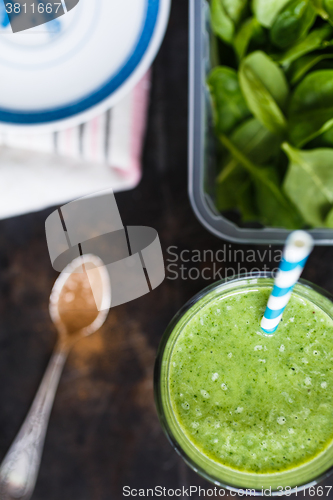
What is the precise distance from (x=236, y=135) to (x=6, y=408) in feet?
1.79

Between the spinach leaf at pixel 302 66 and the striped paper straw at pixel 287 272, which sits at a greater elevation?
the spinach leaf at pixel 302 66

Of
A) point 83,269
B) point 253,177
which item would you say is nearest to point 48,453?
point 83,269

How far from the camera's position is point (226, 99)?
513 millimetres

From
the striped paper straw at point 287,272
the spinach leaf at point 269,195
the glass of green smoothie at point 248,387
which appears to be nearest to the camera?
A: the striped paper straw at point 287,272

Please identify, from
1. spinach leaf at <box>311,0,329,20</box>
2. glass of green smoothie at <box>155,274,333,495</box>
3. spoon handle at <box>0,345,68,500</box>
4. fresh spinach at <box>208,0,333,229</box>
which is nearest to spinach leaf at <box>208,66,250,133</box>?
fresh spinach at <box>208,0,333,229</box>

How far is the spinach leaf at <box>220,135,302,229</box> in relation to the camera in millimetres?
496

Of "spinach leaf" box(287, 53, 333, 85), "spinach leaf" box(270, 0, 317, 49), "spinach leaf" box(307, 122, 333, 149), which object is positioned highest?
"spinach leaf" box(270, 0, 317, 49)

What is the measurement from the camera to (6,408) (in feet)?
2.20

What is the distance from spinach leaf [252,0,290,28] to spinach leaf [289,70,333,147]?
0.27ft

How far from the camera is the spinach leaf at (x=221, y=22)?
49 cm

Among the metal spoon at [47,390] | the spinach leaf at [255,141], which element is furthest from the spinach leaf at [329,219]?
the metal spoon at [47,390]

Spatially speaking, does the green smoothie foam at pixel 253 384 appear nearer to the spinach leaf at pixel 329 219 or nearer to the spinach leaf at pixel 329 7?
the spinach leaf at pixel 329 219

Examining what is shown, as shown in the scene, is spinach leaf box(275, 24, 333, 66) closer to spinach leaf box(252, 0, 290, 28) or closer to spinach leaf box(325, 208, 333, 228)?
spinach leaf box(252, 0, 290, 28)

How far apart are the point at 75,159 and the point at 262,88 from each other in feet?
1.10
